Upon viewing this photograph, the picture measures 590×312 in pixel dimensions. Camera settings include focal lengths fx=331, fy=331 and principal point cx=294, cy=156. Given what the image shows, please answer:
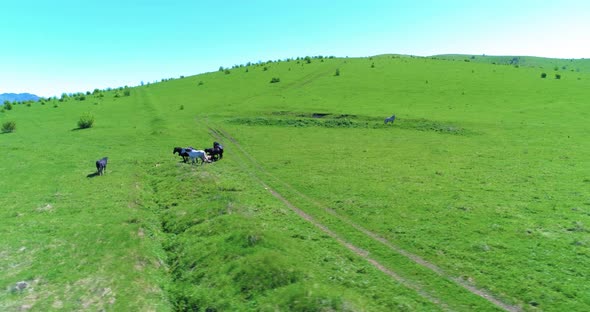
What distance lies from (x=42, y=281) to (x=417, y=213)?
63.4 feet

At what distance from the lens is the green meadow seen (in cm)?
1325

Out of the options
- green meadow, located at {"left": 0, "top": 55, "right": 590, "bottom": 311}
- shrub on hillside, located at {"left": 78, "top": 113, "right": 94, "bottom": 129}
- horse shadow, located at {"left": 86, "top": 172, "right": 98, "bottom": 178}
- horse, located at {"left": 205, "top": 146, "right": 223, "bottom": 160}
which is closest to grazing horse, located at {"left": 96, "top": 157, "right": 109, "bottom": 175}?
horse shadow, located at {"left": 86, "top": 172, "right": 98, "bottom": 178}

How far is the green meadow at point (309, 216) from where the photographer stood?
13.2m

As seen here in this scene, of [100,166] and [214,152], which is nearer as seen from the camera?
[100,166]

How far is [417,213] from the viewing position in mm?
20234

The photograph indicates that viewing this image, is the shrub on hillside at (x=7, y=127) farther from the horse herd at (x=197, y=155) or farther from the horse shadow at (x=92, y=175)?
the horse shadow at (x=92, y=175)

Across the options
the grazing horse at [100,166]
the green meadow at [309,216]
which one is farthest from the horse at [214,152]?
the grazing horse at [100,166]

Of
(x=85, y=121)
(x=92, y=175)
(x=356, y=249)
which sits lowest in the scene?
(x=356, y=249)

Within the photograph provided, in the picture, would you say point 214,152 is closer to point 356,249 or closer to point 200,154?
point 200,154

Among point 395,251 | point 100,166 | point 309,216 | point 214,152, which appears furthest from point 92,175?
point 395,251

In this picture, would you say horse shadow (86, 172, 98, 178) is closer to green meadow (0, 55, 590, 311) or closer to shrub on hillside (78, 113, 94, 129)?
green meadow (0, 55, 590, 311)

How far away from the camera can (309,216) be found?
20703 millimetres

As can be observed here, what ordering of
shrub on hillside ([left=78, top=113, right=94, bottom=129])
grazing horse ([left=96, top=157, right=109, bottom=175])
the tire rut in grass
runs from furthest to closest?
shrub on hillside ([left=78, top=113, right=94, bottom=129]), grazing horse ([left=96, top=157, right=109, bottom=175]), the tire rut in grass

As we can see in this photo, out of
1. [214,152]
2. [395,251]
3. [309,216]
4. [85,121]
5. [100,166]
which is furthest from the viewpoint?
[85,121]
